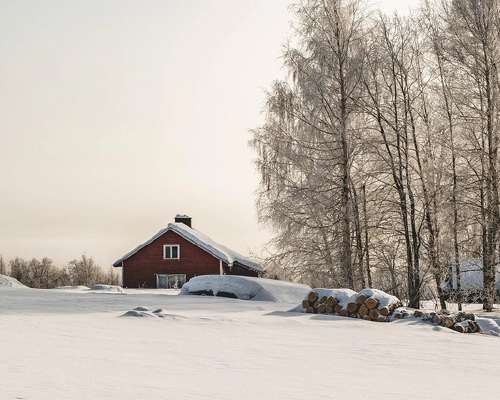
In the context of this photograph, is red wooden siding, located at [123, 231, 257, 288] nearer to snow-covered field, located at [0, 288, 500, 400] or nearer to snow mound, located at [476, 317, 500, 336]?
snow-covered field, located at [0, 288, 500, 400]

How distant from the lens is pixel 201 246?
4056cm

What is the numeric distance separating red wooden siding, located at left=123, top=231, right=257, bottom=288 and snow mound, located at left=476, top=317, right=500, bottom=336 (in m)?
26.5

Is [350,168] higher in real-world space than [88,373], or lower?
higher

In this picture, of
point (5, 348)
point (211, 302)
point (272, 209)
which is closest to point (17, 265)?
point (272, 209)

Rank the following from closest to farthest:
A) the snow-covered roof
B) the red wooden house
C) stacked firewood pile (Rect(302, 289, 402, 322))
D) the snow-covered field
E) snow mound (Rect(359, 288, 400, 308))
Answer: the snow-covered field → stacked firewood pile (Rect(302, 289, 402, 322)) → snow mound (Rect(359, 288, 400, 308)) → the snow-covered roof → the red wooden house

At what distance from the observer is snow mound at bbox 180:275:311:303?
18500 millimetres

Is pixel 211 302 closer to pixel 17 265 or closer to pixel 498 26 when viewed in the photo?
pixel 498 26

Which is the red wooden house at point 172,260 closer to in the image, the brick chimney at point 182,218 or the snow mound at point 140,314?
the brick chimney at point 182,218

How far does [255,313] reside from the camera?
14.6 metres

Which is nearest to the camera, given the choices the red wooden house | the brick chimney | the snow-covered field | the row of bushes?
the snow-covered field

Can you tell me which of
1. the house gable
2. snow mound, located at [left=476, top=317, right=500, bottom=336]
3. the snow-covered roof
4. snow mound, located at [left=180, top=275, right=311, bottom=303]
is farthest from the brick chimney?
snow mound, located at [left=476, top=317, right=500, bottom=336]

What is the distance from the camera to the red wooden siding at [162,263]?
40781mm

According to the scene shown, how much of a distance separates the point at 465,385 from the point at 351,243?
512 inches

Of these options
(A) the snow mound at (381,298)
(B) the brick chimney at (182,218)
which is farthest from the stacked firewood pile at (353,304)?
(B) the brick chimney at (182,218)
